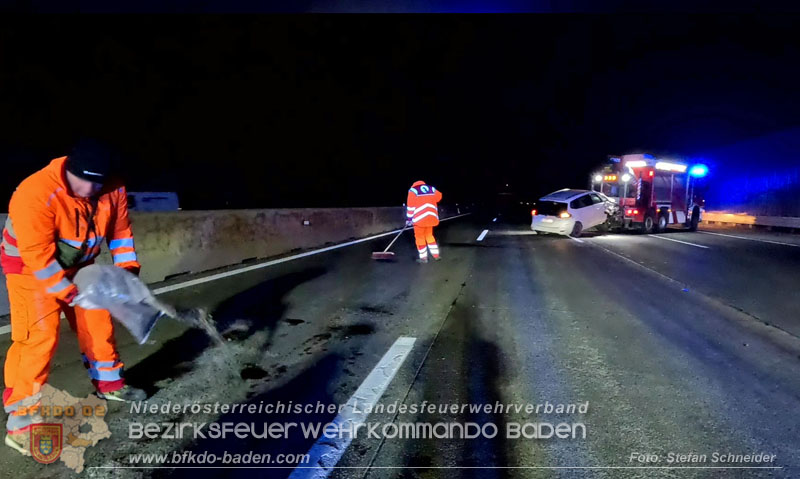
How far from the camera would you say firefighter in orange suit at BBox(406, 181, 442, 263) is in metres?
10.8

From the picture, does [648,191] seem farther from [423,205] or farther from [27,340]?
[27,340]

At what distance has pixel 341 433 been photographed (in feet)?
11.1

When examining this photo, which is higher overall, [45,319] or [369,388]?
[45,319]

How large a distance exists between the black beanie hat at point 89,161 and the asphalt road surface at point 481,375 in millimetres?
1722

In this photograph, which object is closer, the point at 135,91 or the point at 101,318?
the point at 101,318

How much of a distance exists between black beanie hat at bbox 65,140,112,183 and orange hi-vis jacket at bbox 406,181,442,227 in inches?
308

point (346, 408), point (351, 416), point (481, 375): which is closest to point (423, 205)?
point (481, 375)

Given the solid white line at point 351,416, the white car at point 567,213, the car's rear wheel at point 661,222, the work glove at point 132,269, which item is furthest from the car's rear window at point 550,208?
the work glove at point 132,269

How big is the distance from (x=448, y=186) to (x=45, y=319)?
99539mm

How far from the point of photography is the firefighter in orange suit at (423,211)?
35.5 ft

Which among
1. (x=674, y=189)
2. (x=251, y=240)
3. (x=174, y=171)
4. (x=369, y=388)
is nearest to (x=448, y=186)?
(x=174, y=171)

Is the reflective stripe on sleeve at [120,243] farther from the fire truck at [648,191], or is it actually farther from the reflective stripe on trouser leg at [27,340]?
the fire truck at [648,191]

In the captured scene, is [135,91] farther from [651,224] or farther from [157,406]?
[157,406]

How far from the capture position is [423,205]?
10789mm
